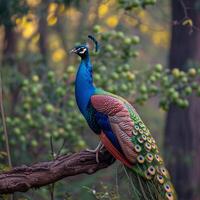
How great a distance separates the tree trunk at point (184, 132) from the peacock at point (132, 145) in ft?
11.7

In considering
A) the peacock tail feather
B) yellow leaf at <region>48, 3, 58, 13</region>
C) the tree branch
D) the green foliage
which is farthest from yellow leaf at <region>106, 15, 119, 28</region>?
the tree branch

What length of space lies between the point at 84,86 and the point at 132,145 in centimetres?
65

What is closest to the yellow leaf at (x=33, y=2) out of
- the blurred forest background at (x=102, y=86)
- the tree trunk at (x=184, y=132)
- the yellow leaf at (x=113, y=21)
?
the blurred forest background at (x=102, y=86)

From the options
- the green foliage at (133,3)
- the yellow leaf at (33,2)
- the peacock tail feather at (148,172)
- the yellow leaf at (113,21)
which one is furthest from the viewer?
the yellow leaf at (113,21)

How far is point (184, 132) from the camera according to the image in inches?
317

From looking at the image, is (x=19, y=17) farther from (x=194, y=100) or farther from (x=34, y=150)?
(x=194, y=100)

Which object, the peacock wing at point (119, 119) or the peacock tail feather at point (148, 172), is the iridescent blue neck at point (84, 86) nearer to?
the peacock wing at point (119, 119)

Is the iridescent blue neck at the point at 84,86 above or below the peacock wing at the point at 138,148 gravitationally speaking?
above

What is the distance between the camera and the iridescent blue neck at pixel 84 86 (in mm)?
4645

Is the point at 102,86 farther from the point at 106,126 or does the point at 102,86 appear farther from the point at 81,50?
the point at 106,126

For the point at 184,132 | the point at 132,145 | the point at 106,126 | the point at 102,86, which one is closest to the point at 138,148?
the point at 132,145

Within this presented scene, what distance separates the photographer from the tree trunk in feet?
26.1

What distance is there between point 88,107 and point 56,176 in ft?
2.19

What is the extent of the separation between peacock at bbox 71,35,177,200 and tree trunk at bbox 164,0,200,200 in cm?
355
